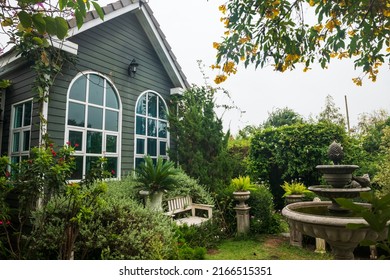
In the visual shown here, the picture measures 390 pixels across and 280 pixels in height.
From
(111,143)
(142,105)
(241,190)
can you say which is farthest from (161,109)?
(241,190)

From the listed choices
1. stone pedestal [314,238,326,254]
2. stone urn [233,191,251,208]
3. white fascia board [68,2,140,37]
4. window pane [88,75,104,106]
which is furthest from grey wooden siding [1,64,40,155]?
stone pedestal [314,238,326,254]

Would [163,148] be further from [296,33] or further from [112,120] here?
[296,33]

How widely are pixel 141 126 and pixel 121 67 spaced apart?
1232 millimetres

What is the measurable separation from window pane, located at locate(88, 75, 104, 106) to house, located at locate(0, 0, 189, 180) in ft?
0.05

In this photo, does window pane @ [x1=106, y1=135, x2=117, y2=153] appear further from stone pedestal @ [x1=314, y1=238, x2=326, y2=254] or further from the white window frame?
stone pedestal @ [x1=314, y1=238, x2=326, y2=254]

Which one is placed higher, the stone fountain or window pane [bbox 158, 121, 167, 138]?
window pane [bbox 158, 121, 167, 138]

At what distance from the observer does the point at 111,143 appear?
4395 millimetres

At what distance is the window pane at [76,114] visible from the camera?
3.80 metres

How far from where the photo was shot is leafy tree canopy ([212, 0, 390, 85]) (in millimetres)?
2076

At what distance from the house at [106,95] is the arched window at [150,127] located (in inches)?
0.8

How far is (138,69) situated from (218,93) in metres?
1.92
